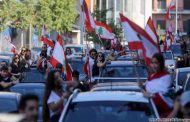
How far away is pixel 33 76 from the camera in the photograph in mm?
24859

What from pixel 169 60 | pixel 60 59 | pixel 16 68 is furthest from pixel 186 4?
pixel 60 59

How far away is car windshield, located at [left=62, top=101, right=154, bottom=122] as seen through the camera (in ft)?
34.0

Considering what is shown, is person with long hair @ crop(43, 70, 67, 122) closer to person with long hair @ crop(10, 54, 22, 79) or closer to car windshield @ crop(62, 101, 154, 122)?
car windshield @ crop(62, 101, 154, 122)

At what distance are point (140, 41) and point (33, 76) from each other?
1094cm

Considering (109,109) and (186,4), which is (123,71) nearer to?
(109,109)

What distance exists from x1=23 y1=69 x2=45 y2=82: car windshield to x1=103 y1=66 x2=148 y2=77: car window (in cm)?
309

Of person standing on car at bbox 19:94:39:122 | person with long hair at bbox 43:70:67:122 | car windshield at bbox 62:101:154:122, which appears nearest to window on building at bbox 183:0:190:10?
person with long hair at bbox 43:70:67:122

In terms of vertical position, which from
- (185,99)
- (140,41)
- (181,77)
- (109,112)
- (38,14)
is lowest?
(181,77)

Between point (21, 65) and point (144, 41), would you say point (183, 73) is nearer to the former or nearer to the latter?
point (21, 65)

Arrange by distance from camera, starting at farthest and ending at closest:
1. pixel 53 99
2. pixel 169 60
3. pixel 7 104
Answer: pixel 169 60 → pixel 7 104 → pixel 53 99

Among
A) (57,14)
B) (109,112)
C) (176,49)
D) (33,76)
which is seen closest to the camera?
(109,112)

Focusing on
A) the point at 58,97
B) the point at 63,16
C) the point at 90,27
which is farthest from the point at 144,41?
the point at 63,16

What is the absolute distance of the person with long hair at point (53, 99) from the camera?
11898mm

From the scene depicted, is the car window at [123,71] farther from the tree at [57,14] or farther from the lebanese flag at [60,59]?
the tree at [57,14]
